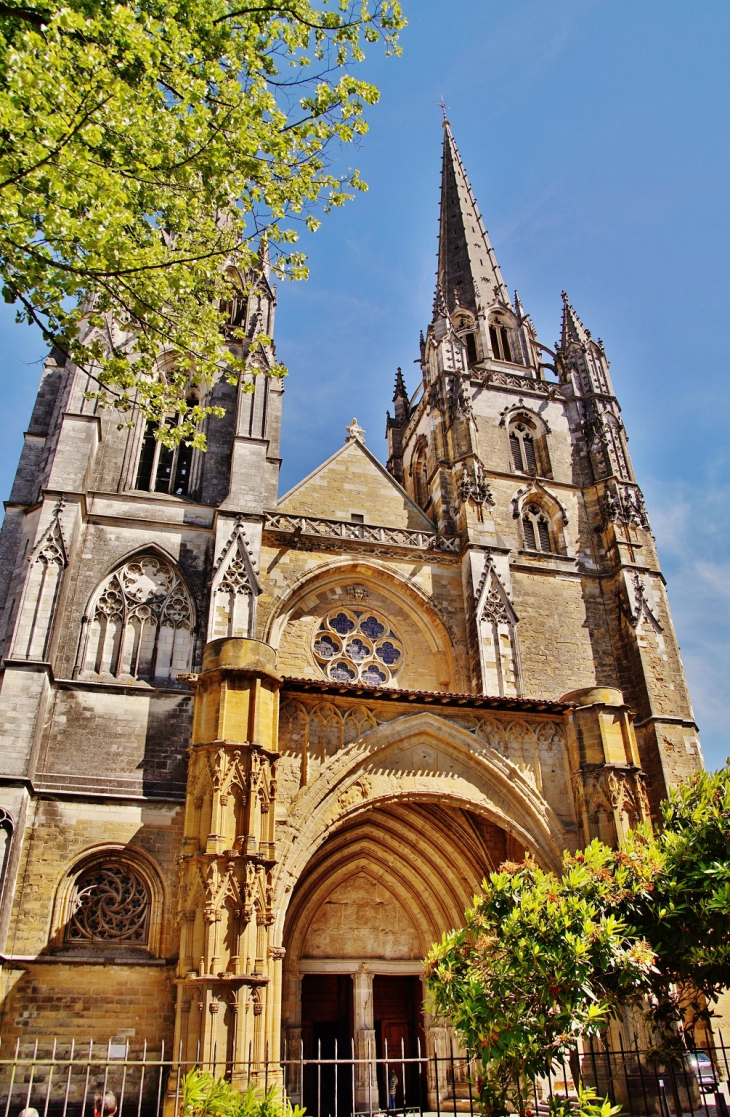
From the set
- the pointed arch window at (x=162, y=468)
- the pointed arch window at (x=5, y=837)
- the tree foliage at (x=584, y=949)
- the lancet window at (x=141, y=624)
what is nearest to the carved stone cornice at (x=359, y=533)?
the pointed arch window at (x=162, y=468)

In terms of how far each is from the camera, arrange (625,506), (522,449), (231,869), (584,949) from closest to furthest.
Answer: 1. (584,949)
2. (231,869)
3. (625,506)
4. (522,449)

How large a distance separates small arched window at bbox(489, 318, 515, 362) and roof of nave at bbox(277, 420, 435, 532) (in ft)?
25.9

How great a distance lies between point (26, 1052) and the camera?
10.5 meters

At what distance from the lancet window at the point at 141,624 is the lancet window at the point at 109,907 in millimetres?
3356

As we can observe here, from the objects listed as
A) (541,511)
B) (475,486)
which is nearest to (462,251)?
(541,511)

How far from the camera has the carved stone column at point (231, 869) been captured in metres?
7.49

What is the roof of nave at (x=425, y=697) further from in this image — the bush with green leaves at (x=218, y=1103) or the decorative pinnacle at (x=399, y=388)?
the decorative pinnacle at (x=399, y=388)

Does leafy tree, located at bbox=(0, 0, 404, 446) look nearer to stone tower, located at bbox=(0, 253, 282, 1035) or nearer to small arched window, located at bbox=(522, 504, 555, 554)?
stone tower, located at bbox=(0, 253, 282, 1035)

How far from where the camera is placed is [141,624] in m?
14.7

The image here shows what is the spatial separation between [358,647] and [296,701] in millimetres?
6524

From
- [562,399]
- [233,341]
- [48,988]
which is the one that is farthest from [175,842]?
[562,399]

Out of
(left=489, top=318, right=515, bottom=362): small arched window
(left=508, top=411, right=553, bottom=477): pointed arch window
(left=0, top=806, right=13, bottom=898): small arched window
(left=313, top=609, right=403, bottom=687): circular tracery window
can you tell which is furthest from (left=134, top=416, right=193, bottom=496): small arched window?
(left=489, top=318, right=515, bottom=362): small arched window

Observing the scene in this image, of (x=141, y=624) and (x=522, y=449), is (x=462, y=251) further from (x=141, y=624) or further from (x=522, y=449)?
(x=141, y=624)

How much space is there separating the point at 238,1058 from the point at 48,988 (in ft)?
16.4
